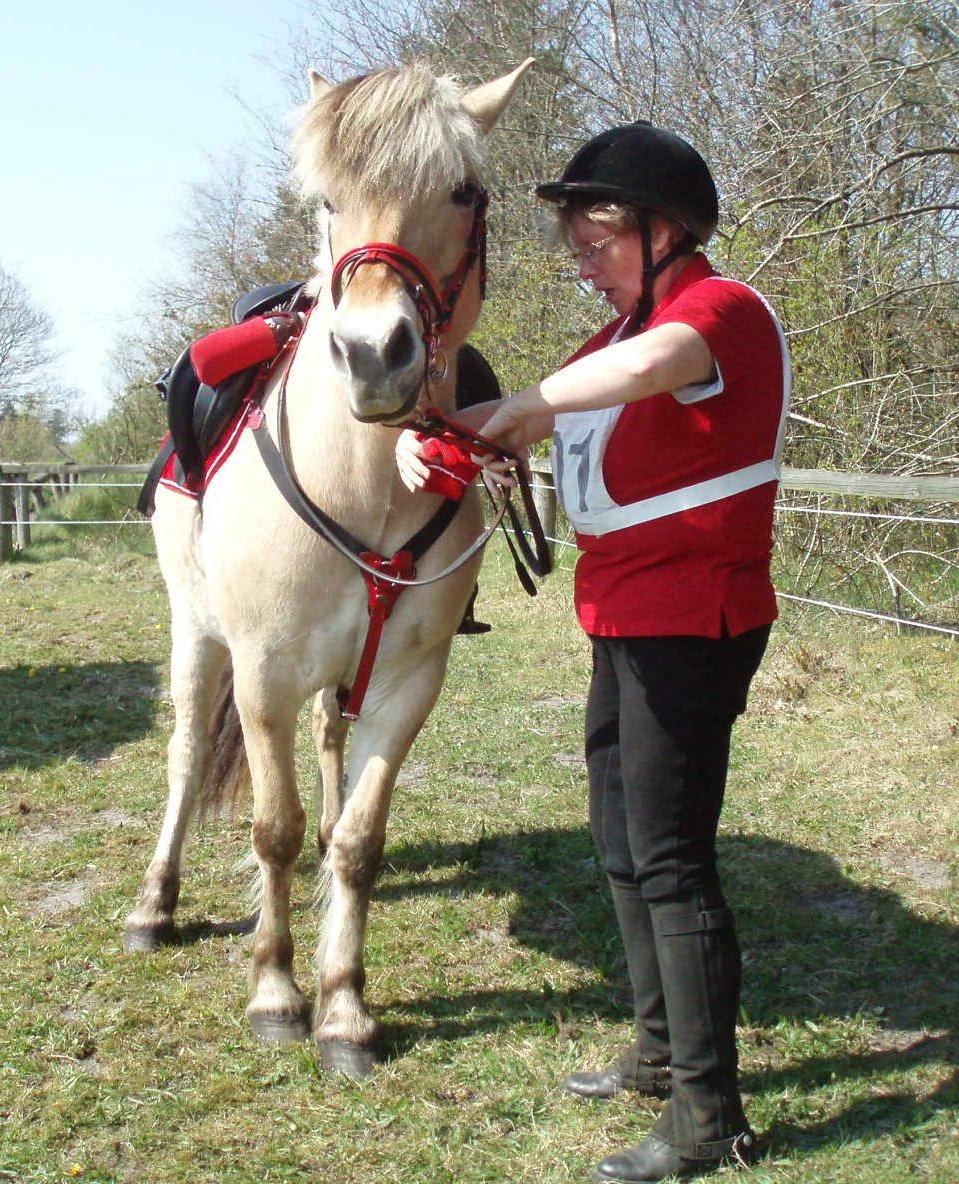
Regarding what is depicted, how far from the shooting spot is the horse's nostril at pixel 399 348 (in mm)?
2059

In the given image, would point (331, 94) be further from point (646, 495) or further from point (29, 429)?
point (29, 429)

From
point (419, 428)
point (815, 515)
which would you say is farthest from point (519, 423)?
point (815, 515)

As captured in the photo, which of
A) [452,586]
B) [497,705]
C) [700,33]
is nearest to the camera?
[452,586]

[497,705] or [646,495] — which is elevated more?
[646,495]

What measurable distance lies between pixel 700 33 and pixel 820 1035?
8.87m

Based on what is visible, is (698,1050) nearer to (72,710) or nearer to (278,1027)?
(278,1027)

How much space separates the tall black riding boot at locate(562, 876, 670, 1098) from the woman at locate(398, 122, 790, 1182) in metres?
0.24

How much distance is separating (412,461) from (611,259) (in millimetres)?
561

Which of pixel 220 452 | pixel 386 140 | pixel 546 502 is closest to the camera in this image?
pixel 386 140

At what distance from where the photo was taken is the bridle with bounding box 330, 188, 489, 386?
2.18 m

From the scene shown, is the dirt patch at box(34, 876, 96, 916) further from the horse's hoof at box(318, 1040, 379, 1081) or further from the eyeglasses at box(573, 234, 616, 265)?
the eyeglasses at box(573, 234, 616, 265)

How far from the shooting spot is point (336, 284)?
7.41ft

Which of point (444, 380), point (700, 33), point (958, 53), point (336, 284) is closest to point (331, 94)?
point (336, 284)

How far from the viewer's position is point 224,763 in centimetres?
387
